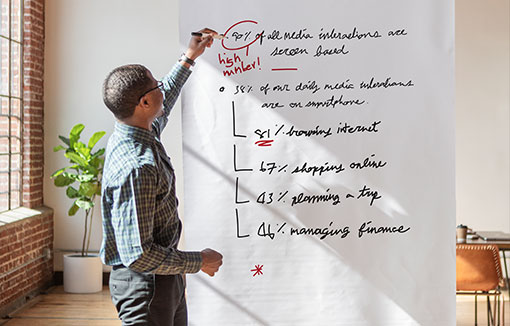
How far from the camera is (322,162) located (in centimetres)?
234

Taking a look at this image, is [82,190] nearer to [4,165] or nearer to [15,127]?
[4,165]

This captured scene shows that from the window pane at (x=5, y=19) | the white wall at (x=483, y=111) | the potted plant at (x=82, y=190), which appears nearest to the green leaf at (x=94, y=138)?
the potted plant at (x=82, y=190)

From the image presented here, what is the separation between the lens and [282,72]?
2326 mm

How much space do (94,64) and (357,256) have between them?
5011mm

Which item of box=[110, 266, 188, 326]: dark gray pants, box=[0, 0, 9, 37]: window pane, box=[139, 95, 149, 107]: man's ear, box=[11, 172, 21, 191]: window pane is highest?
box=[0, 0, 9, 37]: window pane

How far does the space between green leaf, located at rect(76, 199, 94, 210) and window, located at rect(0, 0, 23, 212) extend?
59 centimetres

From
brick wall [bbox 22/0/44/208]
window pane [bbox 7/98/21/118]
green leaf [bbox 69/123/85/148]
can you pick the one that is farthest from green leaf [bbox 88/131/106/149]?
window pane [bbox 7/98/21/118]

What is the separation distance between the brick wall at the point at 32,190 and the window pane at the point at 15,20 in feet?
0.30

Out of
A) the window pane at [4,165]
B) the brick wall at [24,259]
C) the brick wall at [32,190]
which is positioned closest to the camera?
the brick wall at [24,259]

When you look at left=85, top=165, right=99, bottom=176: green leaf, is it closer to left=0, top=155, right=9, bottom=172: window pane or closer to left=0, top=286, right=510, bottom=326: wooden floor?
left=0, top=155, right=9, bottom=172: window pane

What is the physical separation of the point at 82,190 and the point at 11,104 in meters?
1.04

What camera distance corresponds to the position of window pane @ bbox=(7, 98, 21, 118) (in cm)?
621

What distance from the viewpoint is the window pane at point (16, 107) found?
6.21m

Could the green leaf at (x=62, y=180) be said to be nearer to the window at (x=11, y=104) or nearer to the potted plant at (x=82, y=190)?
the potted plant at (x=82, y=190)
